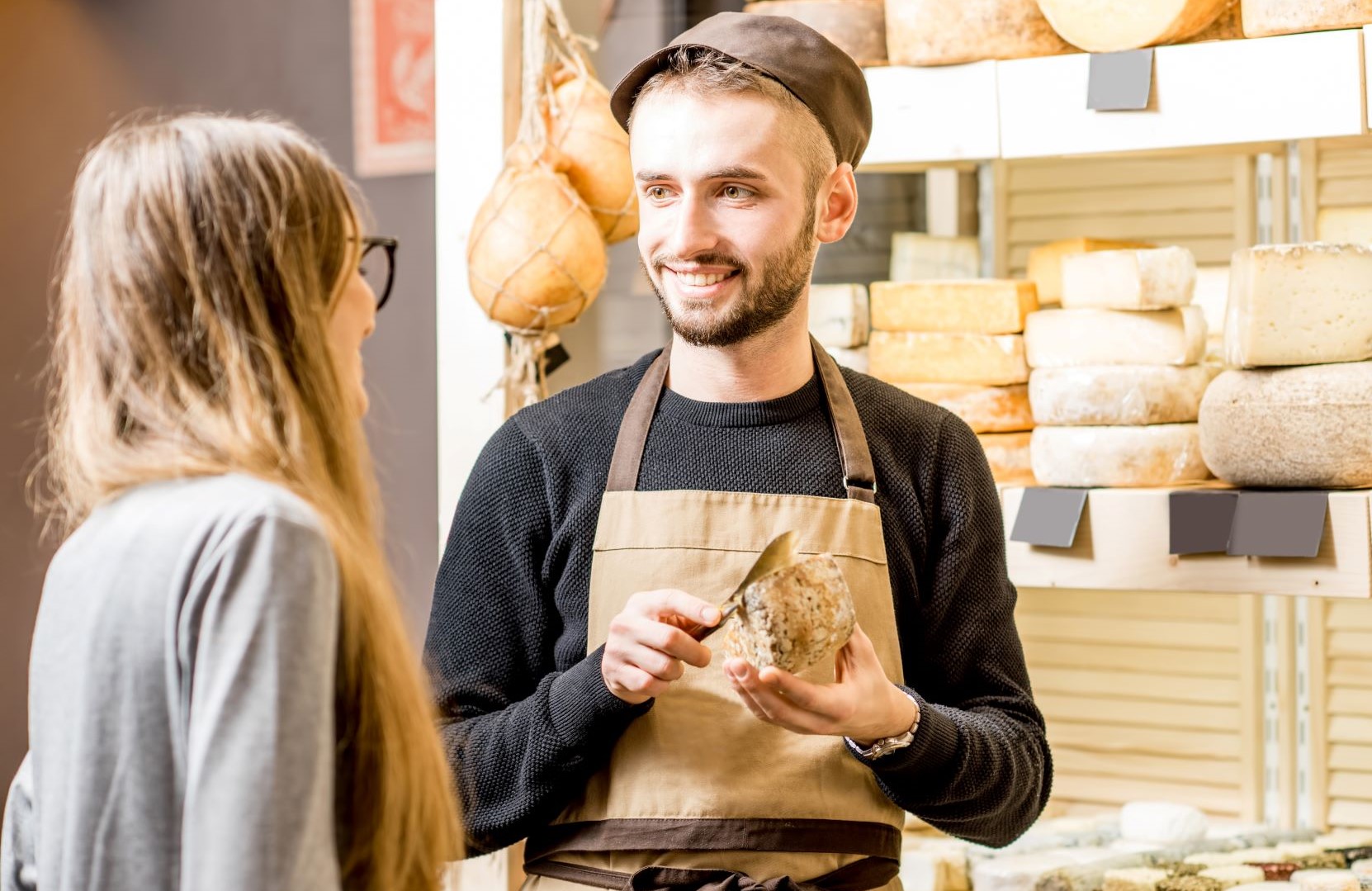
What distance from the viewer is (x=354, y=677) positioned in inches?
38.8

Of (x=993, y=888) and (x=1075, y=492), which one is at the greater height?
(x=1075, y=492)

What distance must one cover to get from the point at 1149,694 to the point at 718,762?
1356mm

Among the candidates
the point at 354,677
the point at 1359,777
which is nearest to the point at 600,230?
the point at 354,677

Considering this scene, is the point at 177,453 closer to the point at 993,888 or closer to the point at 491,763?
the point at 491,763

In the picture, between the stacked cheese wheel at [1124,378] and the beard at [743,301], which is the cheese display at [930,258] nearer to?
the stacked cheese wheel at [1124,378]

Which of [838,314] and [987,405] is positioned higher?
[838,314]

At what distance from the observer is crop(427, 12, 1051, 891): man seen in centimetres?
153

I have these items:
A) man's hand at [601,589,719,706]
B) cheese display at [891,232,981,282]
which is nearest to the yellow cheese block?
cheese display at [891,232,981,282]

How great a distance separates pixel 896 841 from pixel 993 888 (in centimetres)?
64

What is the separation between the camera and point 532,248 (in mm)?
2086

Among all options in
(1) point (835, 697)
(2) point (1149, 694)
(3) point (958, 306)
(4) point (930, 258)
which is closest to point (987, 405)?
(3) point (958, 306)

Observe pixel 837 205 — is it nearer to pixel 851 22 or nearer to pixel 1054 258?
pixel 851 22

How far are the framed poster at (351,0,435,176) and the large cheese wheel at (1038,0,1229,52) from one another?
61.4 inches

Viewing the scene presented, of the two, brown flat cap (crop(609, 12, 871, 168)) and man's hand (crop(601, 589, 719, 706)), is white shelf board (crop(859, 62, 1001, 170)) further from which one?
man's hand (crop(601, 589, 719, 706))
